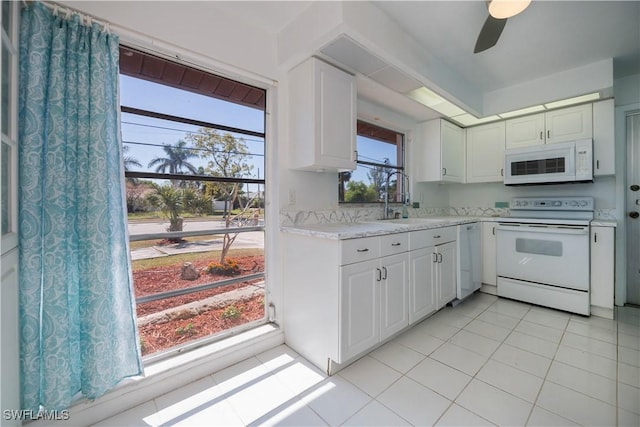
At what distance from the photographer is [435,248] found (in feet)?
8.11

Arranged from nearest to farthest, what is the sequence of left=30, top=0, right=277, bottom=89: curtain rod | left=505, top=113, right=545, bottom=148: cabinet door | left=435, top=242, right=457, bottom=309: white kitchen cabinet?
left=30, top=0, right=277, bottom=89: curtain rod
left=435, top=242, right=457, bottom=309: white kitchen cabinet
left=505, top=113, right=545, bottom=148: cabinet door

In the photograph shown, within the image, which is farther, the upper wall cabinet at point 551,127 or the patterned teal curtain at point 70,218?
the upper wall cabinet at point 551,127

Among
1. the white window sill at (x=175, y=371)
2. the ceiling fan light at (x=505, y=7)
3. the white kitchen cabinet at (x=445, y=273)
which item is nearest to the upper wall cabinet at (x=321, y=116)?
the ceiling fan light at (x=505, y=7)

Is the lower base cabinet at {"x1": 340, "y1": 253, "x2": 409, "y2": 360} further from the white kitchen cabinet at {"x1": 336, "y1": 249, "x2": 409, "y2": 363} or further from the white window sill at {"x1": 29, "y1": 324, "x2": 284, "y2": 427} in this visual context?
the white window sill at {"x1": 29, "y1": 324, "x2": 284, "y2": 427}

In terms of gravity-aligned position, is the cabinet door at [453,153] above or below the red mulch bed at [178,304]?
above

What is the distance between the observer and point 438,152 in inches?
131

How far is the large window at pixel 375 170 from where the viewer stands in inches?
111

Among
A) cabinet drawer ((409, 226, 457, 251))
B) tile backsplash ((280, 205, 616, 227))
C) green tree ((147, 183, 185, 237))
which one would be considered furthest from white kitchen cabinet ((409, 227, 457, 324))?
green tree ((147, 183, 185, 237))

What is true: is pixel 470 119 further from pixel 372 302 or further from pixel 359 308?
pixel 359 308

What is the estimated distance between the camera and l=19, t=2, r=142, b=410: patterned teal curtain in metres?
1.19

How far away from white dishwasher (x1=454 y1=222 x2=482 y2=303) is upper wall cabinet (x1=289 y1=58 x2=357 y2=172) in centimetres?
158

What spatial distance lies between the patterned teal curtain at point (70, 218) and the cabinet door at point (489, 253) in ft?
11.6

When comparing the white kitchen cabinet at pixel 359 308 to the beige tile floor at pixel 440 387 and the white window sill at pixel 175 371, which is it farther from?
the white window sill at pixel 175 371

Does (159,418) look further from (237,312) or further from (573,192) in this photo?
(573,192)
